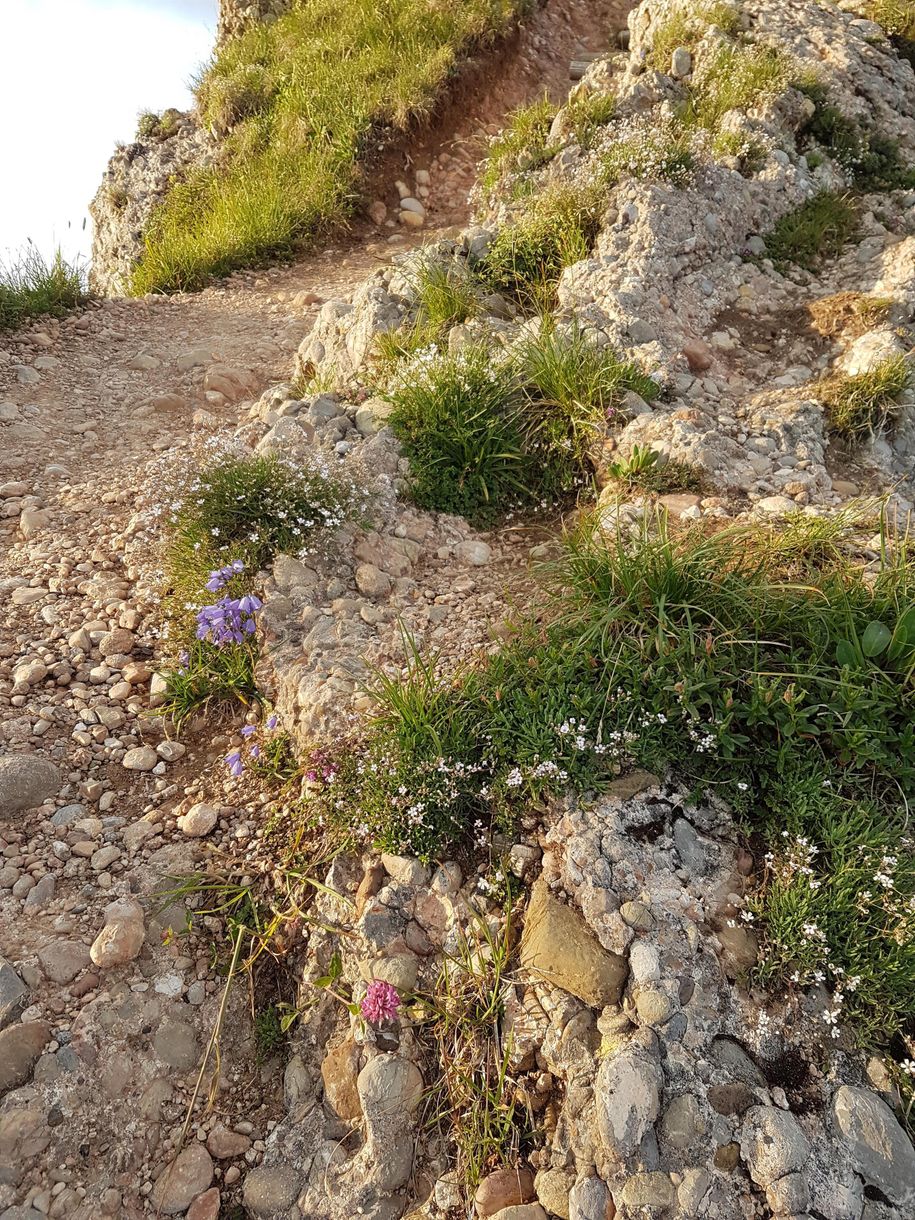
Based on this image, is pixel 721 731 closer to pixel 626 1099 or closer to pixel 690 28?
pixel 626 1099

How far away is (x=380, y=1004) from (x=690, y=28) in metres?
9.14

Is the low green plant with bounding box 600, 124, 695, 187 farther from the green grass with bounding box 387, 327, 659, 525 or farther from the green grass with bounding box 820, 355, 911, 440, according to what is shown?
the green grass with bounding box 820, 355, 911, 440

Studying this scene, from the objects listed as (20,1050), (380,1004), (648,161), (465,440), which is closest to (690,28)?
(648,161)

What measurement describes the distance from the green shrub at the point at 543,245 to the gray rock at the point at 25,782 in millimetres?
4505

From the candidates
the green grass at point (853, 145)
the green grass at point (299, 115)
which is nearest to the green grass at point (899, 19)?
the green grass at point (853, 145)

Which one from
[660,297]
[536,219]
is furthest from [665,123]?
→ [660,297]

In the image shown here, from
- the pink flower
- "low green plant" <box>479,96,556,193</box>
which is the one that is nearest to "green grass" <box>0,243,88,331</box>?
"low green plant" <box>479,96,556,193</box>

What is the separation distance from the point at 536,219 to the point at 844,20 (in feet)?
16.9

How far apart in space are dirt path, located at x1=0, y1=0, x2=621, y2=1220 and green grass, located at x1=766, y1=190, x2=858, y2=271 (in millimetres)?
4378

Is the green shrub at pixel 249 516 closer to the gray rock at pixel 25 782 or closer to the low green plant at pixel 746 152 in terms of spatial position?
the gray rock at pixel 25 782

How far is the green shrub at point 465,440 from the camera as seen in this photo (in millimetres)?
4762

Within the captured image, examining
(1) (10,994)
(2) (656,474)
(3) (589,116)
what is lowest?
(1) (10,994)

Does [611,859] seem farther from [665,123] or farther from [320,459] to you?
[665,123]

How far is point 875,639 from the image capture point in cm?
310
